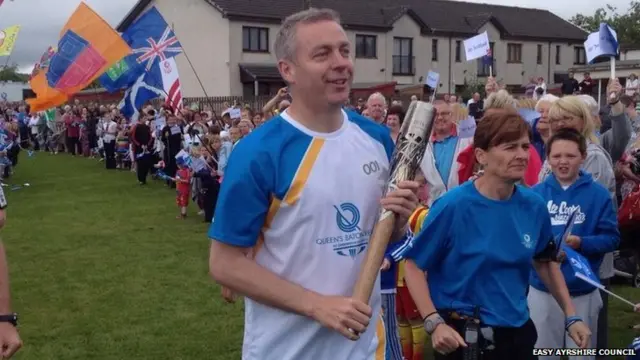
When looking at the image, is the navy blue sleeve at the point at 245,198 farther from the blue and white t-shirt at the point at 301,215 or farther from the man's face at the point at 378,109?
the man's face at the point at 378,109

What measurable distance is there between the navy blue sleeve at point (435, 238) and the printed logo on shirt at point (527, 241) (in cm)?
34

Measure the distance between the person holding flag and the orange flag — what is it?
10.7m

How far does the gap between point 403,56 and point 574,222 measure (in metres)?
44.3

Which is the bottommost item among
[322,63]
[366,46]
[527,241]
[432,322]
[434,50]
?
[432,322]

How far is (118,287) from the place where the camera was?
28.9 feet

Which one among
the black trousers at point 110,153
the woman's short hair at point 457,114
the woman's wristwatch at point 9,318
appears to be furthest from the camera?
the black trousers at point 110,153

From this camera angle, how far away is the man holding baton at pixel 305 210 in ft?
8.30

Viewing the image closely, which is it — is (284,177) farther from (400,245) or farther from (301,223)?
(400,245)

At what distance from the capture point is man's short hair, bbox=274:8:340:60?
261cm

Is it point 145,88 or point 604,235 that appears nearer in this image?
point 604,235

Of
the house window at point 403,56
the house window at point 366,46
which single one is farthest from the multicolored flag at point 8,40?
the house window at point 403,56

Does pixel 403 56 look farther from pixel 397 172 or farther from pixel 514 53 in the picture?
pixel 397 172

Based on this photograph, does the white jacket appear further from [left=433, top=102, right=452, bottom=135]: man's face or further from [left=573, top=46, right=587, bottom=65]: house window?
[left=573, top=46, right=587, bottom=65]: house window

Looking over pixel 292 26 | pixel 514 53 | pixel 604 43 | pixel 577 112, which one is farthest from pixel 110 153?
pixel 514 53
